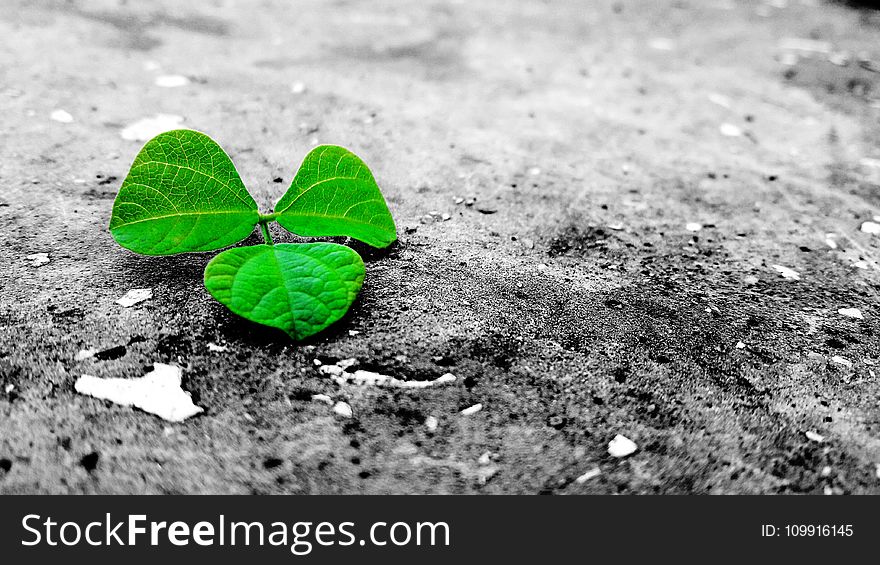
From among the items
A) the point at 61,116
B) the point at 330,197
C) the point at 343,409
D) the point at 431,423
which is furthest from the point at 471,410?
the point at 61,116

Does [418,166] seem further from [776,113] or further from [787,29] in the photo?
[787,29]

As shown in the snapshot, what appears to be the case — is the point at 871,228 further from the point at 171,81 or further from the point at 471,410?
the point at 171,81

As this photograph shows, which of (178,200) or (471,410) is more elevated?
(178,200)

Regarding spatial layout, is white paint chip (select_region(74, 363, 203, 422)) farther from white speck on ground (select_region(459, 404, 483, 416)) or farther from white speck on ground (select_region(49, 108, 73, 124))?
white speck on ground (select_region(49, 108, 73, 124))

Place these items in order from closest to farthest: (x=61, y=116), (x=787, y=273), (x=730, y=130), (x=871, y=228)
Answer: (x=787, y=273) → (x=871, y=228) → (x=61, y=116) → (x=730, y=130)
